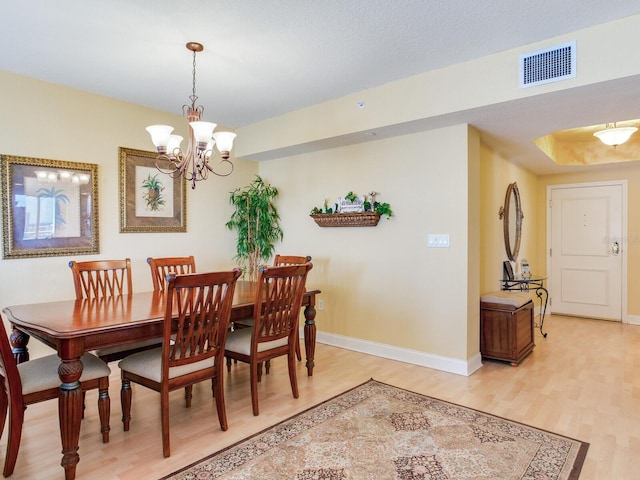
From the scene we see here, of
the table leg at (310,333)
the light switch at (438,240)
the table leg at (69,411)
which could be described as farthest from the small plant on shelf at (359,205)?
the table leg at (69,411)

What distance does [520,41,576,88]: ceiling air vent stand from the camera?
101 inches

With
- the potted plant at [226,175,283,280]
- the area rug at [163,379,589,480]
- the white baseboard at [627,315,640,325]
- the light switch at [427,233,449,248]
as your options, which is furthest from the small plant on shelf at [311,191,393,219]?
the white baseboard at [627,315,640,325]

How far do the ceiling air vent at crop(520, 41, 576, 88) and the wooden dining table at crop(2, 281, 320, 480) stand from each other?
8.09 ft

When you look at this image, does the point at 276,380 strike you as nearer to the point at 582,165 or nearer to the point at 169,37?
the point at 169,37

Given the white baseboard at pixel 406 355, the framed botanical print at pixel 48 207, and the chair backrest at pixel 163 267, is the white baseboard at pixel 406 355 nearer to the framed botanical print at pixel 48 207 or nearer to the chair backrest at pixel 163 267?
the chair backrest at pixel 163 267

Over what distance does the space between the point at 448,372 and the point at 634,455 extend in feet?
4.74

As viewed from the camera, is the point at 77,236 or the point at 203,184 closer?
the point at 77,236

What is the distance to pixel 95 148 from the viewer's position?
3672mm

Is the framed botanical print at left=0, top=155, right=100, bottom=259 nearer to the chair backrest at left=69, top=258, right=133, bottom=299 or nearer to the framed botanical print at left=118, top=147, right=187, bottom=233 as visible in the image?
the framed botanical print at left=118, top=147, right=187, bottom=233

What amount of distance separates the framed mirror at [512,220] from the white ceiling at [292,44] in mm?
1177

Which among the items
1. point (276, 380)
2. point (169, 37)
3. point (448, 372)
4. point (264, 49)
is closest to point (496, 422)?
point (448, 372)

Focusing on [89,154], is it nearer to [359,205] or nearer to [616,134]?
[359,205]

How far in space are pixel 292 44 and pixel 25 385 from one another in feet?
8.40

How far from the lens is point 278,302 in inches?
107
